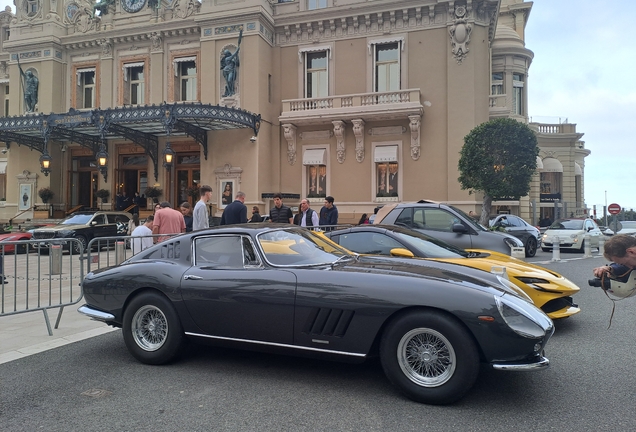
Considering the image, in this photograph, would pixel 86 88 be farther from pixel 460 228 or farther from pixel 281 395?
pixel 281 395

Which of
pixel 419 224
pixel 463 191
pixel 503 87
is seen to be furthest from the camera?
pixel 503 87

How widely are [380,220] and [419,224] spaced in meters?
0.76

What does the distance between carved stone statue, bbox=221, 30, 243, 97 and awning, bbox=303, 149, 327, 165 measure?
4537 millimetres

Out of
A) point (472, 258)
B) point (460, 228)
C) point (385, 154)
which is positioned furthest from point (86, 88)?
point (472, 258)

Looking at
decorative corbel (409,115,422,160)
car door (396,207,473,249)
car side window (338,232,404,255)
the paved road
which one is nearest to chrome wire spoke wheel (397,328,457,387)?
the paved road

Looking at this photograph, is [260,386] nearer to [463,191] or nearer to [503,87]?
[463,191]

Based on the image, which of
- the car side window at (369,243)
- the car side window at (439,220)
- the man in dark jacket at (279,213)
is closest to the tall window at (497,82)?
the man in dark jacket at (279,213)

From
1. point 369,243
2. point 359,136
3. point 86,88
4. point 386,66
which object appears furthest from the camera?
point 86,88

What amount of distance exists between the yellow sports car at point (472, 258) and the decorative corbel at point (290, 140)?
1626cm

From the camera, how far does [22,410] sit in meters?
3.61

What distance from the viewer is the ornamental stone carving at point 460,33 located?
66.7 ft

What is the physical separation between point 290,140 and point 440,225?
48.6ft

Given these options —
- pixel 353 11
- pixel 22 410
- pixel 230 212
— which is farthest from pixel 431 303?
pixel 353 11

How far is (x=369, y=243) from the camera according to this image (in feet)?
21.3
